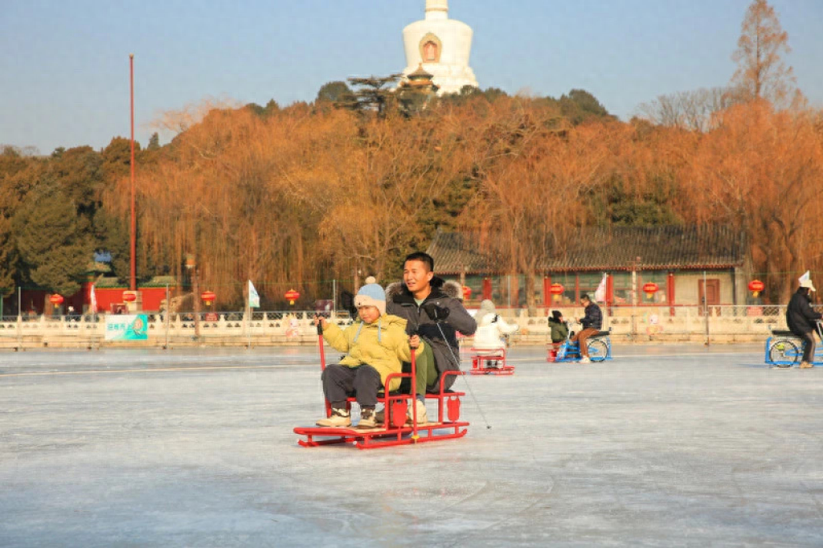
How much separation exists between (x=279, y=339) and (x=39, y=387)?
19565 millimetres

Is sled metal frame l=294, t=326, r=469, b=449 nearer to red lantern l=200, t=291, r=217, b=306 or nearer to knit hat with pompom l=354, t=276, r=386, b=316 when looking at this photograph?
knit hat with pompom l=354, t=276, r=386, b=316

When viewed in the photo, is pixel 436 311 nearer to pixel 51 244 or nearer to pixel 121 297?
pixel 121 297

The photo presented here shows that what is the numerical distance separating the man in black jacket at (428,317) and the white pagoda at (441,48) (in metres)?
95.1

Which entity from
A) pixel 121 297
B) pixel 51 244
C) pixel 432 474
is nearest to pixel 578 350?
pixel 432 474

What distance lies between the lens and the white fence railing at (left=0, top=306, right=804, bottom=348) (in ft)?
112

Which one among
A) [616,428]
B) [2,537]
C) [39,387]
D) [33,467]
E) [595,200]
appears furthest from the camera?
[595,200]

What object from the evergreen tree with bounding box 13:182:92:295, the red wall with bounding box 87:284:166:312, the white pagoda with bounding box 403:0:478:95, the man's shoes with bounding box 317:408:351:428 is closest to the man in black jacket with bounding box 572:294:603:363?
the man's shoes with bounding box 317:408:351:428

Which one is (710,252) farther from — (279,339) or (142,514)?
(142,514)

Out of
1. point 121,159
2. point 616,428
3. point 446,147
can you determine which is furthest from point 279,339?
point 121,159

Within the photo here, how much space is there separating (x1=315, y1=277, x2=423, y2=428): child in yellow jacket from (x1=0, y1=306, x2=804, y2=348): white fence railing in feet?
81.1

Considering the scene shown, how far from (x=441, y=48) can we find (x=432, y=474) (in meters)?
102

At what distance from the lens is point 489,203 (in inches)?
1906

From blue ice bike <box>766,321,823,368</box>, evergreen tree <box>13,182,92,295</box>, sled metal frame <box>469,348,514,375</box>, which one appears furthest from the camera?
evergreen tree <box>13,182,92,295</box>

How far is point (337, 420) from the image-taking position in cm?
888
